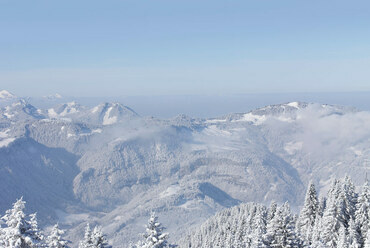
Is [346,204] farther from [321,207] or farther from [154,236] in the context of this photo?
[154,236]

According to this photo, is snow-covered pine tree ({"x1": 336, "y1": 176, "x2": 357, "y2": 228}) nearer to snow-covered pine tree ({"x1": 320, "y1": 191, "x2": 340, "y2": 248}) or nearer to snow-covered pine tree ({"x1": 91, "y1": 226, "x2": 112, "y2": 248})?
snow-covered pine tree ({"x1": 320, "y1": 191, "x2": 340, "y2": 248})

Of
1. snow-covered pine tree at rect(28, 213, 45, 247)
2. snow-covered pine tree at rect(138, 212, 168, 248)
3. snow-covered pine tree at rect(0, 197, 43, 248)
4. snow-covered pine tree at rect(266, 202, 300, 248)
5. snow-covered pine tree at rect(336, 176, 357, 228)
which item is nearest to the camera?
snow-covered pine tree at rect(138, 212, 168, 248)

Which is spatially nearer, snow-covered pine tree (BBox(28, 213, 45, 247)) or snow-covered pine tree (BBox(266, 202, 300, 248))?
snow-covered pine tree (BBox(28, 213, 45, 247))

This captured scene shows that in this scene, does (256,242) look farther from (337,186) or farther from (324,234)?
(337,186)

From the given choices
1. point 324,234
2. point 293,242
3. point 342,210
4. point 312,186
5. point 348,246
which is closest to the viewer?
point 293,242

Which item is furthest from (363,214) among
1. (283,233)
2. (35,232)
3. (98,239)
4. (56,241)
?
(35,232)

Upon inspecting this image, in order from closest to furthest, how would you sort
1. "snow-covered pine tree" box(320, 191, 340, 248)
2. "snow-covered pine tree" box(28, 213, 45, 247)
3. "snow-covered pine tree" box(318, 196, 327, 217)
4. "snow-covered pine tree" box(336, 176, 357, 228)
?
"snow-covered pine tree" box(28, 213, 45, 247) < "snow-covered pine tree" box(320, 191, 340, 248) < "snow-covered pine tree" box(336, 176, 357, 228) < "snow-covered pine tree" box(318, 196, 327, 217)

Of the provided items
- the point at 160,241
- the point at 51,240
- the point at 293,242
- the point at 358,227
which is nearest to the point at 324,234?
the point at 358,227

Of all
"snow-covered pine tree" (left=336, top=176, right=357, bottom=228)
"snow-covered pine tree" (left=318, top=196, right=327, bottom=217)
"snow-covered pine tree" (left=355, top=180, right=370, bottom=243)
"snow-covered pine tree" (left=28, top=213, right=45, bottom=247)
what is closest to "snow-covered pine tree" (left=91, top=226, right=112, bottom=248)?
"snow-covered pine tree" (left=28, top=213, right=45, bottom=247)

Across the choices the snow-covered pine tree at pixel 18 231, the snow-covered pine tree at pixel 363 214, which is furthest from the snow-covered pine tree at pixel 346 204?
the snow-covered pine tree at pixel 18 231
